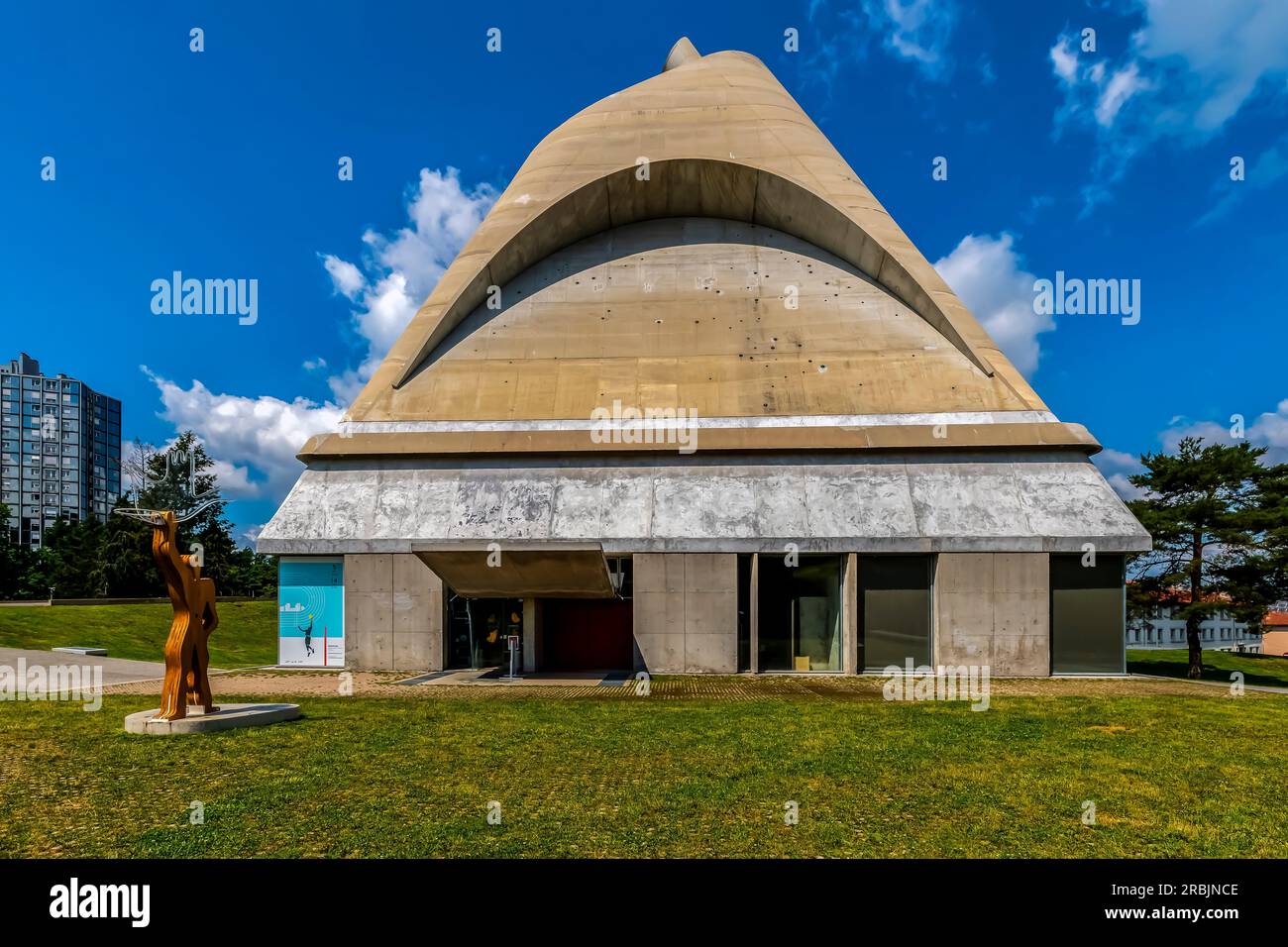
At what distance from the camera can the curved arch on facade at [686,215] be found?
24406 millimetres

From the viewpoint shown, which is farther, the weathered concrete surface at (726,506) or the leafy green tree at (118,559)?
the leafy green tree at (118,559)

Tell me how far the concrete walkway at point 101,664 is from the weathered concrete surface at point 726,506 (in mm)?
4348

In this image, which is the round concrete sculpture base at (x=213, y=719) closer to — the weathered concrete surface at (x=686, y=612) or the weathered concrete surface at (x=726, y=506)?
the weathered concrete surface at (x=726, y=506)

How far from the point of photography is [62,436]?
12900 cm

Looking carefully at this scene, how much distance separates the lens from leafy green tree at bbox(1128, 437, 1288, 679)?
2453 centimetres

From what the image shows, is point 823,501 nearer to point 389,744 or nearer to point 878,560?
point 878,560

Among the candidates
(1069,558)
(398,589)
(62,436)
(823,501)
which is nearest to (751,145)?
(823,501)

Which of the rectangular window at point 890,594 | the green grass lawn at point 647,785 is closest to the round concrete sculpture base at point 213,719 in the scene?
the green grass lawn at point 647,785

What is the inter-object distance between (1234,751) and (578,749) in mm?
9632

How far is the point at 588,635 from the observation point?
854 inches

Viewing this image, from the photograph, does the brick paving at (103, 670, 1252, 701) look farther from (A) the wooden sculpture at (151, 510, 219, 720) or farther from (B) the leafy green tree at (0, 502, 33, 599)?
(B) the leafy green tree at (0, 502, 33, 599)

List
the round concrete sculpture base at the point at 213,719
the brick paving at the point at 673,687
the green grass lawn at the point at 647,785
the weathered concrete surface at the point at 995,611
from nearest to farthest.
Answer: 1. the green grass lawn at the point at 647,785
2. the round concrete sculpture base at the point at 213,719
3. the brick paving at the point at 673,687
4. the weathered concrete surface at the point at 995,611

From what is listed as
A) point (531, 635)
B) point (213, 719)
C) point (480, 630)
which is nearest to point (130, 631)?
point (480, 630)
